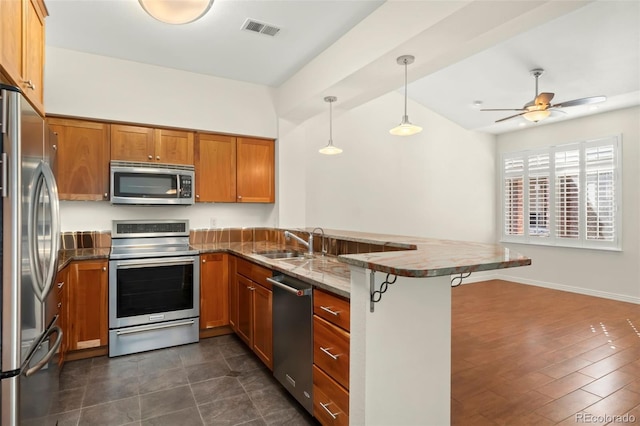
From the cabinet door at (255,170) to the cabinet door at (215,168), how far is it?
8cm

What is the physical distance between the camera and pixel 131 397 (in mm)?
2492

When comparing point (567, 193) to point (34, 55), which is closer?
point (34, 55)

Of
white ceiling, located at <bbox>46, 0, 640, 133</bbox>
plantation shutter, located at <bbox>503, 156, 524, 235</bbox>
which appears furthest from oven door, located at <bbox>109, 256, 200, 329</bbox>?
plantation shutter, located at <bbox>503, 156, 524, 235</bbox>

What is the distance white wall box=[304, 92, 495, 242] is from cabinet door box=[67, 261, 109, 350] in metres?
2.50

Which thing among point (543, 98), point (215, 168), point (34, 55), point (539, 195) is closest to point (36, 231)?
point (34, 55)

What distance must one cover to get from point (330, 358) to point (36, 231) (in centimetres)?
155

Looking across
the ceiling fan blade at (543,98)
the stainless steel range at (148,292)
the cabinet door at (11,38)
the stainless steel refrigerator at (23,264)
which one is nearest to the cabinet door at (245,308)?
the stainless steel range at (148,292)

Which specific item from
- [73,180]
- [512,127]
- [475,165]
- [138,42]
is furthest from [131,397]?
[512,127]

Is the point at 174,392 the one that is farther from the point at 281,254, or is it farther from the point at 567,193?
the point at 567,193

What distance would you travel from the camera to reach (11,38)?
1.67 meters

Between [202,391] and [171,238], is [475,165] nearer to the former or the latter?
[171,238]

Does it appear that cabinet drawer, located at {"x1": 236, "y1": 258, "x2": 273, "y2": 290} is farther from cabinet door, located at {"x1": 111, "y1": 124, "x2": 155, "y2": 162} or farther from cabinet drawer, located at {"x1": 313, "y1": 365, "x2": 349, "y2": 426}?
cabinet door, located at {"x1": 111, "y1": 124, "x2": 155, "y2": 162}

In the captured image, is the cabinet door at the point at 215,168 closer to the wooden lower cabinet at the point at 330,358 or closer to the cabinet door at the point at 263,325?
the cabinet door at the point at 263,325

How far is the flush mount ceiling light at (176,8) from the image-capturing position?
203cm
